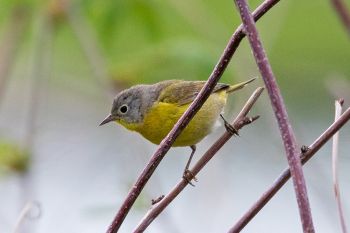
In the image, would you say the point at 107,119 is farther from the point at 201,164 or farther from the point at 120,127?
the point at 201,164

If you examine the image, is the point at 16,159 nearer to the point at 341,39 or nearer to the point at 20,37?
the point at 20,37

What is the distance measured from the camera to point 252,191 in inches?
241

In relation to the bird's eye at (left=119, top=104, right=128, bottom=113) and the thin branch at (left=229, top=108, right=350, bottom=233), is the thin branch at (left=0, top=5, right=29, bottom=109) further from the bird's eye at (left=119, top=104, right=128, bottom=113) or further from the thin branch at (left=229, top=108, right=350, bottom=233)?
the thin branch at (left=229, top=108, right=350, bottom=233)

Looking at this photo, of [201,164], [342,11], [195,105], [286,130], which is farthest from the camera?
[201,164]

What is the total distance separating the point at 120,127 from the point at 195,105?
2739mm

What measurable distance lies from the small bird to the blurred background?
0.07 meters

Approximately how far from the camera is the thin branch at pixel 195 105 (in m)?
1.35

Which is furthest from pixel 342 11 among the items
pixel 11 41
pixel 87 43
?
pixel 11 41

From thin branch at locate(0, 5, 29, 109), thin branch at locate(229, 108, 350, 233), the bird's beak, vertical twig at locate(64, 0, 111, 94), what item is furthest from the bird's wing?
thin branch at locate(229, 108, 350, 233)

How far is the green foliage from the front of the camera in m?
3.08

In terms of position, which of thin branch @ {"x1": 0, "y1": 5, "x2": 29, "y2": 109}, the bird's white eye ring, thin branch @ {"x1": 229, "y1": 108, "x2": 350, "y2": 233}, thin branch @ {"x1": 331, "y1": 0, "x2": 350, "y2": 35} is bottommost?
thin branch @ {"x1": 229, "y1": 108, "x2": 350, "y2": 233}

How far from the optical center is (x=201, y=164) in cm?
179

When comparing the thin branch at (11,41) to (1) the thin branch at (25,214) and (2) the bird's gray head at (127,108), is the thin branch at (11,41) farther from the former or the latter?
(1) the thin branch at (25,214)

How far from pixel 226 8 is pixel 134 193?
657cm
